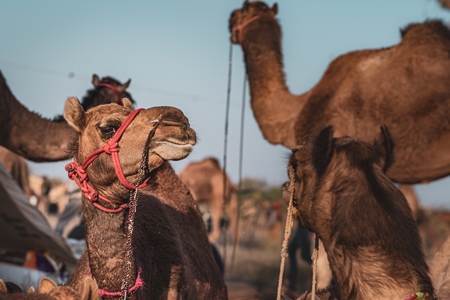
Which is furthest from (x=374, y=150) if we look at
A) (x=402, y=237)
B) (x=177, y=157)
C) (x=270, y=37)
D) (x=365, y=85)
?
(x=270, y=37)

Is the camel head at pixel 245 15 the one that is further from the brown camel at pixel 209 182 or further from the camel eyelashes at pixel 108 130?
the brown camel at pixel 209 182

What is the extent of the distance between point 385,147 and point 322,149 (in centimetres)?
51

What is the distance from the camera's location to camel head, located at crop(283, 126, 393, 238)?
4520mm

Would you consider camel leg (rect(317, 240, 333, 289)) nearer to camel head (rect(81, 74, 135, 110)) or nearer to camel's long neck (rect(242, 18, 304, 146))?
camel's long neck (rect(242, 18, 304, 146))

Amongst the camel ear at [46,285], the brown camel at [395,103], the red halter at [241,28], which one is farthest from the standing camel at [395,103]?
the camel ear at [46,285]

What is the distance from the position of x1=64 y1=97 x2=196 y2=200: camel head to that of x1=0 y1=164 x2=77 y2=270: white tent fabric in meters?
4.85

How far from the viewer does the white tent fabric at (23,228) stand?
919cm

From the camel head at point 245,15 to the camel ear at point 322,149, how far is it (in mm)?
5583

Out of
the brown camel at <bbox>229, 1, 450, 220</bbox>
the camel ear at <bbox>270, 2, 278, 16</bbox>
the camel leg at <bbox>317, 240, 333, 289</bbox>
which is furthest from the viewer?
the camel ear at <bbox>270, 2, 278, 16</bbox>

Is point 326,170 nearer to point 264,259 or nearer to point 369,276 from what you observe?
point 369,276

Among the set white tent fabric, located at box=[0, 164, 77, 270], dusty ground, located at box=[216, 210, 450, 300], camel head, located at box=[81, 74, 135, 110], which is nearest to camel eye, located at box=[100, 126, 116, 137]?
dusty ground, located at box=[216, 210, 450, 300]

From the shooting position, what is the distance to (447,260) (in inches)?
221

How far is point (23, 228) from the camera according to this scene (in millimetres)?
9609

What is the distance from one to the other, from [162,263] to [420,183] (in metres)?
4.58
